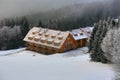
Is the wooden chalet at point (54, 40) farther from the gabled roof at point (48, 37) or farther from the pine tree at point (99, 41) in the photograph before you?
the pine tree at point (99, 41)

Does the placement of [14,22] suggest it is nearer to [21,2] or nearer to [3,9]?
[3,9]

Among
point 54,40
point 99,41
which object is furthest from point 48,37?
point 99,41

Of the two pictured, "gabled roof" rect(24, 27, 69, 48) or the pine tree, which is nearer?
the pine tree

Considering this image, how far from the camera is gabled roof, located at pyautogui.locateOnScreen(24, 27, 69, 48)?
167 ft

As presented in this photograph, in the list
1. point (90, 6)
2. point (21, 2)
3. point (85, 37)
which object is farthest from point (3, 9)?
point (85, 37)

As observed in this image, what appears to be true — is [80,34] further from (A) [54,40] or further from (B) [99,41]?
(B) [99,41]

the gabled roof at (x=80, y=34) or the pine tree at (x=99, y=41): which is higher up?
the pine tree at (x=99, y=41)

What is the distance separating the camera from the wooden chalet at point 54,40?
50.9m

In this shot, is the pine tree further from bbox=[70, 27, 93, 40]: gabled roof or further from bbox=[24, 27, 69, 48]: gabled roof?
bbox=[70, 27, 93, 40]: gabled roof

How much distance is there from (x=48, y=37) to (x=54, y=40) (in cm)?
231

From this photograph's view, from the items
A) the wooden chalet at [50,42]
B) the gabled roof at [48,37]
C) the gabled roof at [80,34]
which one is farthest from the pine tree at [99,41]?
the gabled roof at [80,34]

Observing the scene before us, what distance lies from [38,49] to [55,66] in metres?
26.7

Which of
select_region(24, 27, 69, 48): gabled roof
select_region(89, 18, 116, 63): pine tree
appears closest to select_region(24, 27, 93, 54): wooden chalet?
select_region(24, 27, 69, 48): gabled roof

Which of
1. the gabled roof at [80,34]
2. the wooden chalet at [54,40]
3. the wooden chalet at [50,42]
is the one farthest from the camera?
the gabled roof at [80,34]
